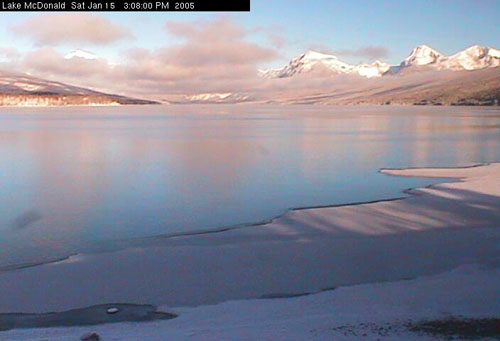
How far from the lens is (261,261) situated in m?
6.95

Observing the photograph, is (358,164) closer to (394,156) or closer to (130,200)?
(394,156)

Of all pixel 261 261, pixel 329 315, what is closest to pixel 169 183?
pixel 261 261

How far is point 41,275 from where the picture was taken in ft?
20.6

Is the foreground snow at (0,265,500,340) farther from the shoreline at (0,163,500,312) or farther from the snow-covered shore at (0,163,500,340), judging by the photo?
the shoreline at (0,163,500,312)

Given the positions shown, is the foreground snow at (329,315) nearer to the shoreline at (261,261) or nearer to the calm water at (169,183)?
the shoreline at (261,261)

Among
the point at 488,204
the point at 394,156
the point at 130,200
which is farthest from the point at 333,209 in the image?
the point at 394,156

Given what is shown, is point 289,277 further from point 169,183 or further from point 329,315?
point 169,183

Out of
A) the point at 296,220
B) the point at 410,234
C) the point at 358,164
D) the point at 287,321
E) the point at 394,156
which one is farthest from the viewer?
the point at 394,156

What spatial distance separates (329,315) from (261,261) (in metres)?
1.87

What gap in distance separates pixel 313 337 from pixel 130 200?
667 centimetres

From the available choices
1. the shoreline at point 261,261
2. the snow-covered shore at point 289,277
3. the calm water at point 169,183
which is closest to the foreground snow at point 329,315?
the snow-covered shore at point 289,277

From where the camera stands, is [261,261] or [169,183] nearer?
[261,261]

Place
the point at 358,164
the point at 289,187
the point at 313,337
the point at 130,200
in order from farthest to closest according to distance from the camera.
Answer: the point at 358,164 < the point at 289,187 < the point at 130,200 < the point at 313,337

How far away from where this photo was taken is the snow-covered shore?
504cm
